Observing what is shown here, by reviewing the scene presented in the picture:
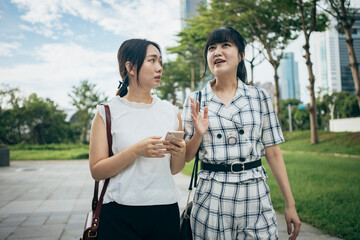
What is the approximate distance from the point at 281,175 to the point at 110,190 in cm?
103

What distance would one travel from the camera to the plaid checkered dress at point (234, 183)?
161cm

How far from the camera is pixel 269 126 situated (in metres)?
1.79

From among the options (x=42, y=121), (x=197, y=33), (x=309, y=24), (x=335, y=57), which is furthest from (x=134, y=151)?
(x=335, y=57)

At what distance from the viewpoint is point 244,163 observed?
1.62 m

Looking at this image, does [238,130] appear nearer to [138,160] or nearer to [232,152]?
[232,152]

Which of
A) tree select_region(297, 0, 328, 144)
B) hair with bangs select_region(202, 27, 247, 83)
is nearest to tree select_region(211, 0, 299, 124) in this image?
tree select_region(297, 0, 328, 144)

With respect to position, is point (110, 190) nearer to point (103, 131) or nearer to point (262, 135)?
point (103, 131)

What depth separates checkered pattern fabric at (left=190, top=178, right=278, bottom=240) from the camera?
5.23 ft

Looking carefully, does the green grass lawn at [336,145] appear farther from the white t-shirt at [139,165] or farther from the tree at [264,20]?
the white t-shirt at [139,165]

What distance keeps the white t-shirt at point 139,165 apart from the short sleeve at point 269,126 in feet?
1.96

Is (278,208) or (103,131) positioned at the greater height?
(103,131)

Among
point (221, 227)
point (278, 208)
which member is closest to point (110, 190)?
point (221, 227)

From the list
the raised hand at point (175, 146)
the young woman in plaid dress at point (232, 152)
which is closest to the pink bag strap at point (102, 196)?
the raised hand at point (175, 146)

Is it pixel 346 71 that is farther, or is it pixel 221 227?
pixel 346 71
